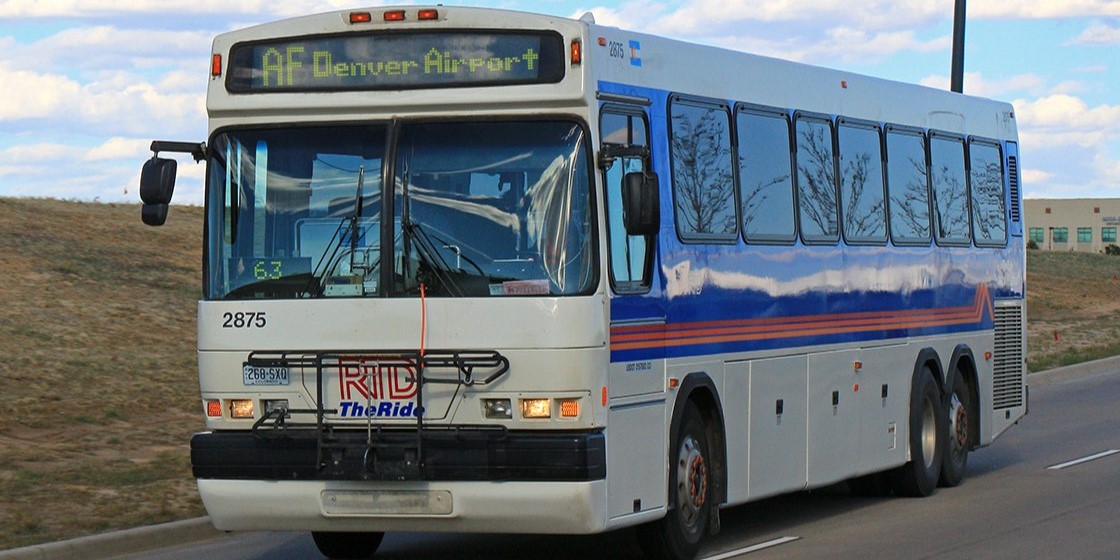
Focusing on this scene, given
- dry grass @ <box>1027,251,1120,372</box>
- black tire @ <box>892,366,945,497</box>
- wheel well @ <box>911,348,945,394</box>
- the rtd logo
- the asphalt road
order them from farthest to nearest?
dry grass @ <box>1027,251,1120,372</box> → wheel well @ <box>911,348,945,394</box> → black tire @ <box>892,366,945,497</box> → the asphalt road → the rtd logo

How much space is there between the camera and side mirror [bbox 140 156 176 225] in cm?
1113

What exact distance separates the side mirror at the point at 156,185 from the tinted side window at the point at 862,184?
5.83 meters

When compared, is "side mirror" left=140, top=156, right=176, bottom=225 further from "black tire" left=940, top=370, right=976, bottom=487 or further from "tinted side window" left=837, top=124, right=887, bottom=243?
"black tire" left=940, top=370, right=976, bottom=487

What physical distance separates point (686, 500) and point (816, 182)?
3415 mm

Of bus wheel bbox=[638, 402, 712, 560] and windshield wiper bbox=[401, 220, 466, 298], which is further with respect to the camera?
bus wheel bbox=[638, 402, 712, 560]

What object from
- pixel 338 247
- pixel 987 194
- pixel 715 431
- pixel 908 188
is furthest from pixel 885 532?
pixel 987 194

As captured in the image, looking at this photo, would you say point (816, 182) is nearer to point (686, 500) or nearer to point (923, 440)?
point (923, 440)

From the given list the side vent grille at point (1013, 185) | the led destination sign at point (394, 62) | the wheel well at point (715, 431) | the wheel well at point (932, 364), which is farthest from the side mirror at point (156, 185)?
the side vent grille at point (1013, 185)

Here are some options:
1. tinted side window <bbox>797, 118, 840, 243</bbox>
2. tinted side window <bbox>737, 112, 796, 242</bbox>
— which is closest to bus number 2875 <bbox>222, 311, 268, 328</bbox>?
tinted side window <bbox>737, 112, 796, 242</bbox>

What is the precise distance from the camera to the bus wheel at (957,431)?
1694 cm

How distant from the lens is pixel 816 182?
14.4 m

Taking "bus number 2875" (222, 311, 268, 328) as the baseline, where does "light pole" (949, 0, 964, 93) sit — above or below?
above

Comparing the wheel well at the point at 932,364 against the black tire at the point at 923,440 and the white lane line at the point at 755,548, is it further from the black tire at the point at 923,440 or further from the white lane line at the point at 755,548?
the white lane line at the point at 755,548

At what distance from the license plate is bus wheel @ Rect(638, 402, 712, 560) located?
97.8 inches
